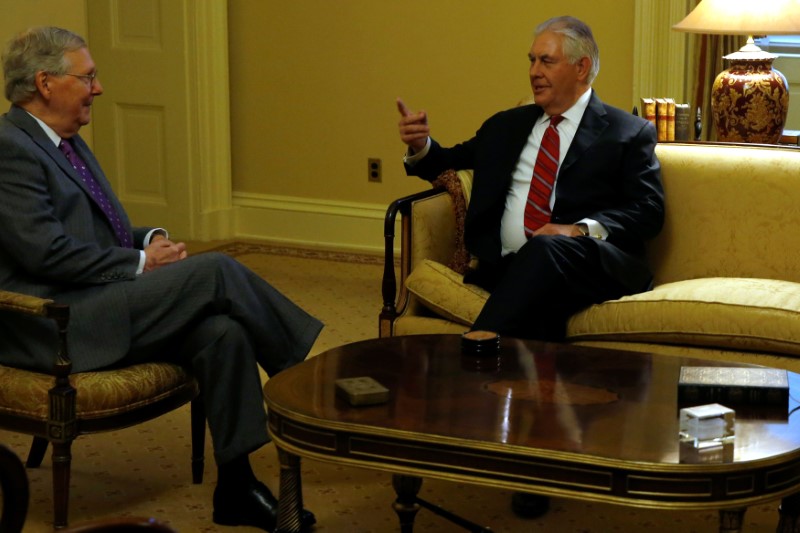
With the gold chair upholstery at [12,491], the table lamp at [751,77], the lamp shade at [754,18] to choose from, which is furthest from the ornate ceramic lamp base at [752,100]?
the gold chair upholstery at [12,491]

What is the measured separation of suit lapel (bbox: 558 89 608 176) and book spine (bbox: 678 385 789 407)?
4.31 ft

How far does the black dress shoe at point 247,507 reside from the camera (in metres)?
2.89

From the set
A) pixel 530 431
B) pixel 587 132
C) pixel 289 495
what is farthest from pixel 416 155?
pixel 530 431

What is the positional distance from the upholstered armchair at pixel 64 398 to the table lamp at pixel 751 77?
2150 millimetres

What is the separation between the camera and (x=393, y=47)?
589cm

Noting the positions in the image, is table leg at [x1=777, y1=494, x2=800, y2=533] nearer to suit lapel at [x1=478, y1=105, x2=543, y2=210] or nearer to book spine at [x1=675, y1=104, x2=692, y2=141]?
suit lapel at [x1=478, y1=105, x2=543, y2=210]

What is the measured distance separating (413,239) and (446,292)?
0.79ft

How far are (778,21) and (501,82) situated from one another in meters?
1.92

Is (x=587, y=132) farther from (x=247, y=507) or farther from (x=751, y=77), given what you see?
(x=247, y=507)

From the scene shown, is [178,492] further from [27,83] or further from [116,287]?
[27,83]

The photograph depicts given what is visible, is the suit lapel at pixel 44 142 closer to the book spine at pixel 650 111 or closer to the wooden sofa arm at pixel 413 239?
the wooden sofa arm at pixel 413 239

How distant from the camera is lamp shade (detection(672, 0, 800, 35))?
3910 mm

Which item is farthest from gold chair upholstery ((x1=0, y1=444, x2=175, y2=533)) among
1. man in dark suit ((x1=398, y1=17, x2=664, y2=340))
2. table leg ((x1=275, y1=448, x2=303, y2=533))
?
man in dark suit ((x1=398, y1=17, x2=664, y2=340))

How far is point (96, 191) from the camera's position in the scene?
3057mm
